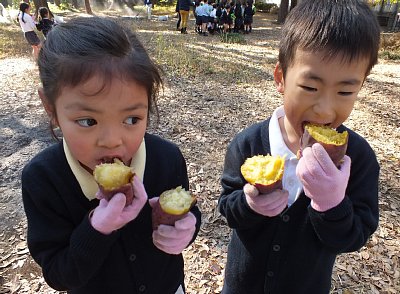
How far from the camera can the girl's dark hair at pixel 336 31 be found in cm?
144

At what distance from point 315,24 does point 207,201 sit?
9.07 feet

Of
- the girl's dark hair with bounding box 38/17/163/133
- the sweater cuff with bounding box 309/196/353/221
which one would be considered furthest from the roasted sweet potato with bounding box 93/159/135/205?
the sweater cuff with bounding box 309/196/353/221

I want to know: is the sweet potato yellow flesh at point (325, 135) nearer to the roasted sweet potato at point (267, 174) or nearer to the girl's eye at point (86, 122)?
the roasted sweet potato at point (267, 174)

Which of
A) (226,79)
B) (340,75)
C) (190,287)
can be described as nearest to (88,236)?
(340,75)

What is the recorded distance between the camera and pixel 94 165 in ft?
4.79

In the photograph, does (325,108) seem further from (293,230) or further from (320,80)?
(293,230)

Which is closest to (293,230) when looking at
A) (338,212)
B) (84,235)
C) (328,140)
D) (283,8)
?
(338,212)

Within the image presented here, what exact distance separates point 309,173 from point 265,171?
19 centimetres

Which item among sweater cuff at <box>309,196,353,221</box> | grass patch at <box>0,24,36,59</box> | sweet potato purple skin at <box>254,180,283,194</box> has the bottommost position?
grass patch at <box>0,24,36,59</box>

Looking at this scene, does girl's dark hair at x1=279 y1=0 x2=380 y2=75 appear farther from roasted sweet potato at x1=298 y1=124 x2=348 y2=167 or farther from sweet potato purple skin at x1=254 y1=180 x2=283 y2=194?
sweet potato purple skin at x1=254 y1=180 x2=283 y2=194

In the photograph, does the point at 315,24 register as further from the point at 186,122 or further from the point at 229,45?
the point at 229,45

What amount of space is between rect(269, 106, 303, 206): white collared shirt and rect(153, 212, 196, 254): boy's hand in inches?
21.7

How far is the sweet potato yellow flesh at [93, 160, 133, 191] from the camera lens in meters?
1.34

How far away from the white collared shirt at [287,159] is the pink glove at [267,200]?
0.25 meters
